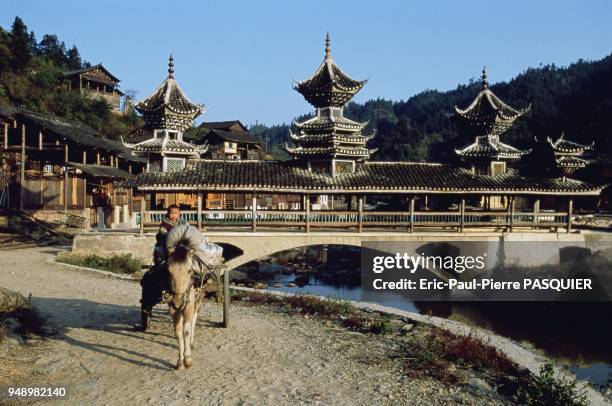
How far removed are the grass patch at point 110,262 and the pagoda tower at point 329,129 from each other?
31.7 ft

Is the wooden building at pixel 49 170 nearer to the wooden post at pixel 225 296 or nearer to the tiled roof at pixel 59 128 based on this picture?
the tiled roof at pixel 59 128

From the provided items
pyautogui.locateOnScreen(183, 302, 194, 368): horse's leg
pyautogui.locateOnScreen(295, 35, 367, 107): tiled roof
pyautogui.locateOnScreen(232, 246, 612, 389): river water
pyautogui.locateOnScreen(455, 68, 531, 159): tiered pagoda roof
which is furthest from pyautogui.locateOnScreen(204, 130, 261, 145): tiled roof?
pyautogui.locateOnScreen(183, 302, 194, 368): horse's leg

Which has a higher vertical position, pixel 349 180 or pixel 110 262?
pixel 349 180

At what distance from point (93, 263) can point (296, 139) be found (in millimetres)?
12123

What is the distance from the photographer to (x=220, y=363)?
8195 mm

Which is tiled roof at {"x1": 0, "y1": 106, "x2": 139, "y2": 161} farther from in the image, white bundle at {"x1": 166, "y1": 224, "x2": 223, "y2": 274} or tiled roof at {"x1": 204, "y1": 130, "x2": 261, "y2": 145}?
tiled roof at {"x1": 204, "y1": 130, "x2": 261, "y2": 145}

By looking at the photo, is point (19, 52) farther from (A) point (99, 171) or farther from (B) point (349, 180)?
(B) point (349, 180)

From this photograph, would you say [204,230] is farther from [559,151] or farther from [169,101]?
[559,151]

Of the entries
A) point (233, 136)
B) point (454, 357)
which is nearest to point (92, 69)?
point (233, 136)

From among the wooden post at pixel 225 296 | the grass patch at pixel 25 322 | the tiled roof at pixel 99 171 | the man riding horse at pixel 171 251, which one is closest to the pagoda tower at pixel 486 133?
the wooden post at pixel 225 296

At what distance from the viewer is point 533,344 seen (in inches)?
601

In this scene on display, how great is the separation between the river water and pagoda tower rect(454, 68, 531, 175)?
8.44 meters

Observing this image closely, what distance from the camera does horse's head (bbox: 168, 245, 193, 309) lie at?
7.32 metres

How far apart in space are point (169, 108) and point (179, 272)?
18032 mm
